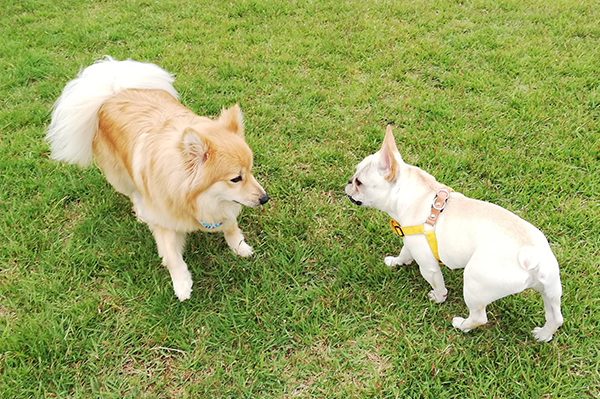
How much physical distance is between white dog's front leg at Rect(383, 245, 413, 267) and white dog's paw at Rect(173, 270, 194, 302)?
1.55m

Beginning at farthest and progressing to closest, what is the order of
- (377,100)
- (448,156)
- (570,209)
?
(377,100), (448,156), (570,209)

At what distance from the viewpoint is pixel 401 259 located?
8.97 ft

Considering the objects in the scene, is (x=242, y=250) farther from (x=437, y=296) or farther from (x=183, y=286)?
(x=437, y=296)

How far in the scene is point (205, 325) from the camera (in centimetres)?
254

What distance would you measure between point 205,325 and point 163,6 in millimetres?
5976

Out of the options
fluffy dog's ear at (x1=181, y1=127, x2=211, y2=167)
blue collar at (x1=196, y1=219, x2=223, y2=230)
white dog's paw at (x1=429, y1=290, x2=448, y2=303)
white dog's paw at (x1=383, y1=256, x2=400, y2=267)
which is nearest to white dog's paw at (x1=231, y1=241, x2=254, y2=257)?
blue collar at (x1=196, y1=219, x2=223, y2=230)

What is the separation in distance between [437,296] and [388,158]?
3.45 ft

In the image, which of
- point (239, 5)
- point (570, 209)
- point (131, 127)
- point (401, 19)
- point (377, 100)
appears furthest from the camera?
point (239, 5)

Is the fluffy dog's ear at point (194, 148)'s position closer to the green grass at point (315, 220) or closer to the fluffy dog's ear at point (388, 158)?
the green grass at point (315, 220)

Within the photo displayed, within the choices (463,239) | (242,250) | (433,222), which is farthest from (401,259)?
(242,250)

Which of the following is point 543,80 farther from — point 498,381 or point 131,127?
point 131,127

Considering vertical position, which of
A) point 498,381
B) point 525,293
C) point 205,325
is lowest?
point 205,325

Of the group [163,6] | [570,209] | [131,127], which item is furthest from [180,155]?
[163,6]

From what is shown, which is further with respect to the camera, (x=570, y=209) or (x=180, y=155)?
(x=570, y=209)
